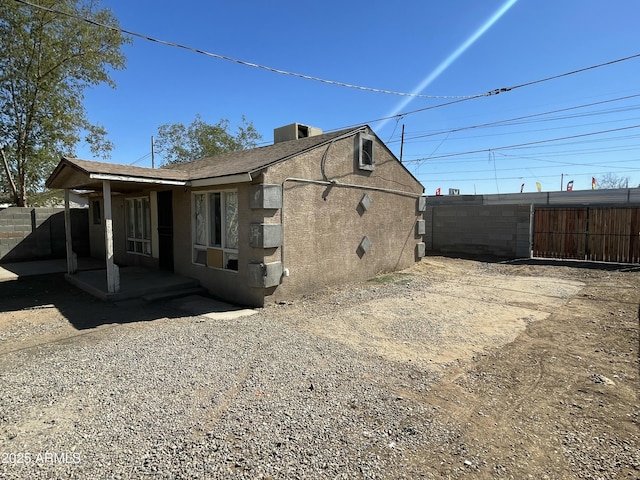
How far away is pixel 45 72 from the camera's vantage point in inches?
563

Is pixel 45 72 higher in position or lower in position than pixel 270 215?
higher

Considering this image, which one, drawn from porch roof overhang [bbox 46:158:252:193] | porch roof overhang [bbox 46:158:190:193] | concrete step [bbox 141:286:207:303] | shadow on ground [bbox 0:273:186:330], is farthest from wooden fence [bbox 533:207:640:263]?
shadow on ground [bbox 0:273:186:330]

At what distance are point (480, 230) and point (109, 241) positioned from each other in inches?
533

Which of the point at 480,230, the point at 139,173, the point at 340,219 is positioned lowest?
the point at 480,230

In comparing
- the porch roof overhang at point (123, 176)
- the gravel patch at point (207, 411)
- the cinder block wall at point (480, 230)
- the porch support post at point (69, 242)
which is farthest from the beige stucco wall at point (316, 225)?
the cinder block wall at point (480, 230)

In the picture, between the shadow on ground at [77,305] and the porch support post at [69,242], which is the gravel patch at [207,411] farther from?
the porch support post at [69,242]

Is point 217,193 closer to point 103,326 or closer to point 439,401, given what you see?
point 103,326

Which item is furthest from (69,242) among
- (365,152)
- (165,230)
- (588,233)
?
(588,233)

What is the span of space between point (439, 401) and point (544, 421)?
85 centimetres

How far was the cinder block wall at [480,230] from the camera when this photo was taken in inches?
550

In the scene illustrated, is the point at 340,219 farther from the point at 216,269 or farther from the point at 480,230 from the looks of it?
the point at 480,230

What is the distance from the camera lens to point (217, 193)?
7.77m

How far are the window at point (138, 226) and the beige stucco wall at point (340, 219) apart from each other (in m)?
5.04

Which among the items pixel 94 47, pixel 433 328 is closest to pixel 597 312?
pixel 433 328
